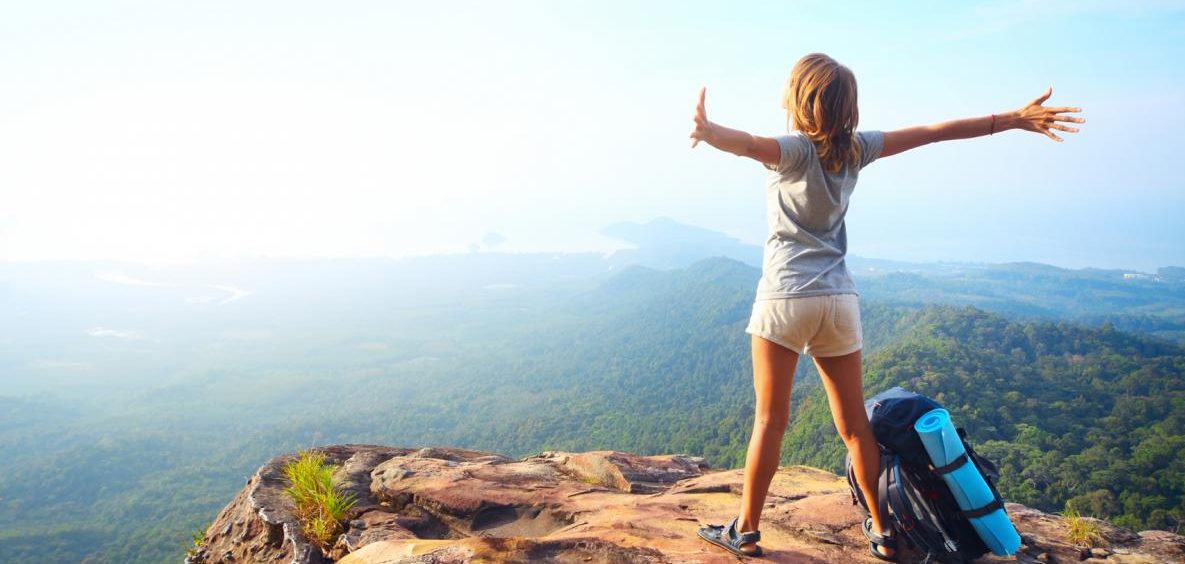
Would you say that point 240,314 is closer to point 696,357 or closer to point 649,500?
point 696,357

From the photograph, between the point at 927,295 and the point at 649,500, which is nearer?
the point at 649,500

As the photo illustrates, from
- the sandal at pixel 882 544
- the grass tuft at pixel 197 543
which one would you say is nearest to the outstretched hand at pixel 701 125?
A: the sandal at pixel 882 544

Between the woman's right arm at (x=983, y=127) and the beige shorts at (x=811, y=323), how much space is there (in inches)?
31.5

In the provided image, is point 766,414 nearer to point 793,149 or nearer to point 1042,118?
point 793,149

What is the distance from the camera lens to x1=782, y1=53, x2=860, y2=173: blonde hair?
102 inches

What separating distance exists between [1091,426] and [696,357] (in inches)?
2458

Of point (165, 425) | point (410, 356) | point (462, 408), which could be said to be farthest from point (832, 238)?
point (410, 356)

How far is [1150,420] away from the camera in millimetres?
34656

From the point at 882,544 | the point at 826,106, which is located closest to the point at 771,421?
the point at 882,544

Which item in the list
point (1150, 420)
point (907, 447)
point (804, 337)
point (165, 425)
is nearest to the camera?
point (804, 337)

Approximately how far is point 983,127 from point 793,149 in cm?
127

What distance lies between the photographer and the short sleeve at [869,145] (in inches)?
114

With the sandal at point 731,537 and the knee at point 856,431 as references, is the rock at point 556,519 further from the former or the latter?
the knee at point 856,431

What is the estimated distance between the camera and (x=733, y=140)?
2.46 m
